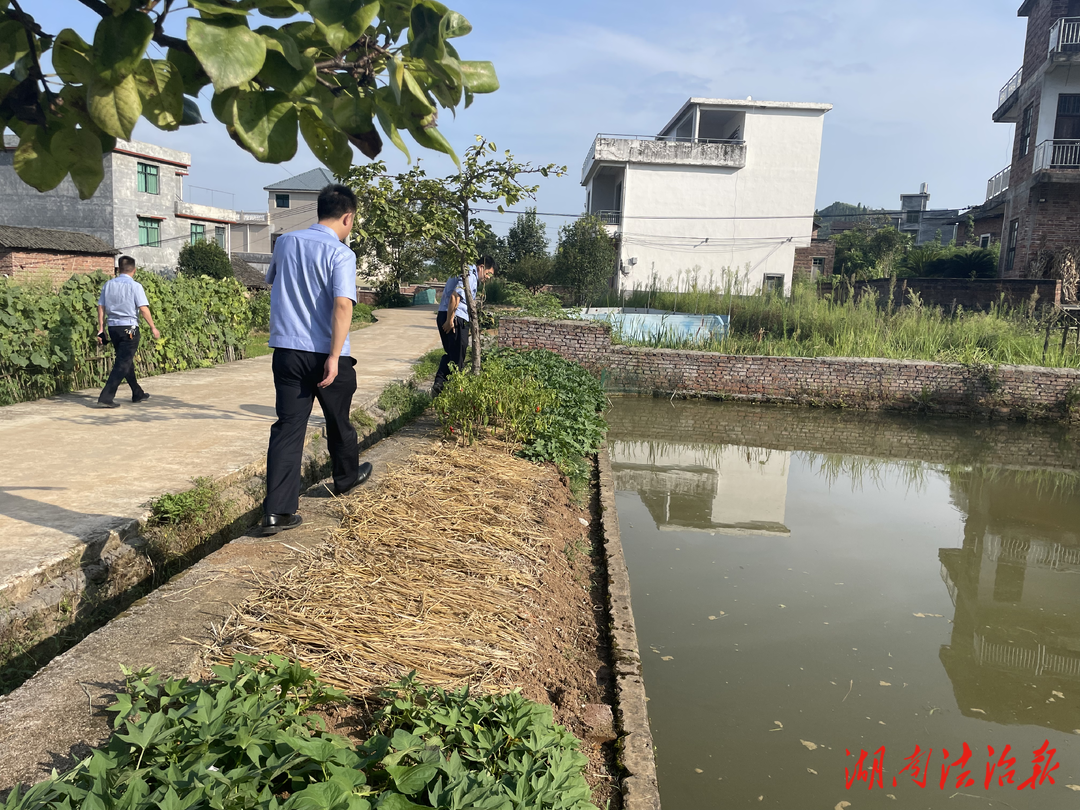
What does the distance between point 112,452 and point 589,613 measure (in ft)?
12.4

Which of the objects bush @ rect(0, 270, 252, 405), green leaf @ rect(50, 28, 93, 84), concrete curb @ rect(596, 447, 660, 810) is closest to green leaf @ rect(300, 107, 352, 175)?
green leaf @ rect(50, 28, 93, 84)

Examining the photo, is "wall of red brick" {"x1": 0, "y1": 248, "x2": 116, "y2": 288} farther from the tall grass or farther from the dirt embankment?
the dirt embankment

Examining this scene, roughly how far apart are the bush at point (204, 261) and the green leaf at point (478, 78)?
3179cm

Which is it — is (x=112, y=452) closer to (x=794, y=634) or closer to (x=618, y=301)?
(x=794, y=634)

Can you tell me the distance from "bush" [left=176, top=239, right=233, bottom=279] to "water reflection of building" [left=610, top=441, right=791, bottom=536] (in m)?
26.0

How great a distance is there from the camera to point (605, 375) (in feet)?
40.9

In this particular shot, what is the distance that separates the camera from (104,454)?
529cm

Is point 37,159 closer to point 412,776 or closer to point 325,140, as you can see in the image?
point 325,140

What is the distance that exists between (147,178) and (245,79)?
1385 inches

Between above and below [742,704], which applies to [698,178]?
above

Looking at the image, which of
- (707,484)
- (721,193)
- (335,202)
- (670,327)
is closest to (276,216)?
(721,193)

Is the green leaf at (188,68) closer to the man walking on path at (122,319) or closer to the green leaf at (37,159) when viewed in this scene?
the green leaf at (37,159)

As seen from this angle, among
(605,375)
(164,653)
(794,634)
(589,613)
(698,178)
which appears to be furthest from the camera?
(698,178)

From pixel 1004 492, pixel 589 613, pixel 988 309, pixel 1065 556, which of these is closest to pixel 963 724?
pixel 589 613
